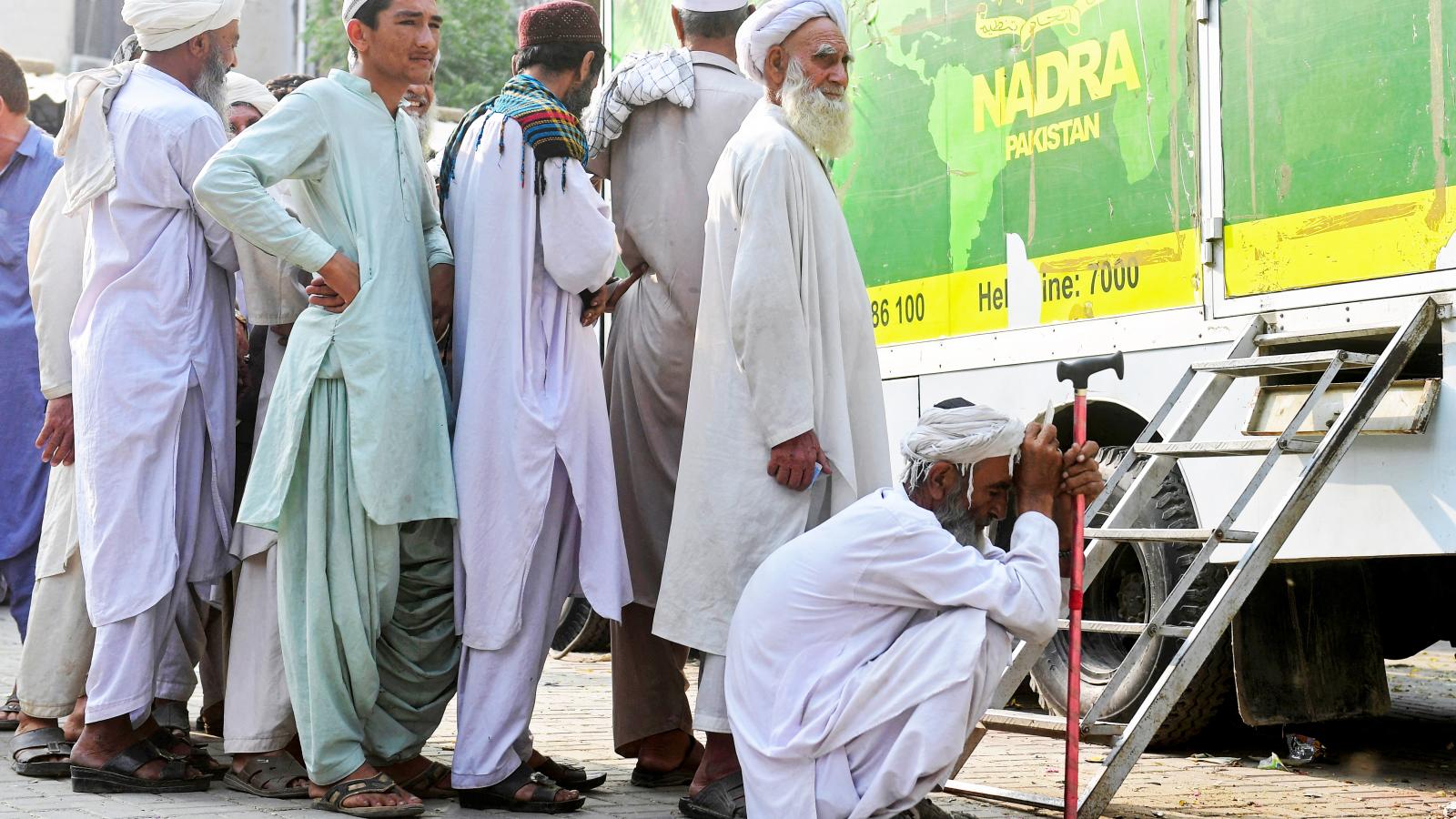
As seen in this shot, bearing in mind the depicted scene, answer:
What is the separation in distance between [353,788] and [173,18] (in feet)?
7.09

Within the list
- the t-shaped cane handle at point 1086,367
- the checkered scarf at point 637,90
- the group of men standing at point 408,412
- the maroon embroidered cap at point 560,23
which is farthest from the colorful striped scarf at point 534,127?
the t-shaped cane handle at point 1086,367

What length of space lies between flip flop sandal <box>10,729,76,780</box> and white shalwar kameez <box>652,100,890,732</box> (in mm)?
1670

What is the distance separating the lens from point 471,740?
4031mm

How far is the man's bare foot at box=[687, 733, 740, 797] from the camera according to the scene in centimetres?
403

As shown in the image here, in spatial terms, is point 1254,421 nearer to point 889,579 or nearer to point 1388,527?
point 1388,527

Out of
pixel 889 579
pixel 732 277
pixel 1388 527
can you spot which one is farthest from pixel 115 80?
pixel 1388 527

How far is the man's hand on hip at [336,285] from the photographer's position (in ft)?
13.0

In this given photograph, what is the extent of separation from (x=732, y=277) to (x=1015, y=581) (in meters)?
1.07

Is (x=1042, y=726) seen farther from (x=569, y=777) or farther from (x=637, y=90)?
(x=637, y=90)

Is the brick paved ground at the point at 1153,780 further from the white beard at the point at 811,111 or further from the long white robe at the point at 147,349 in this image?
the white beard at the point at 811,111

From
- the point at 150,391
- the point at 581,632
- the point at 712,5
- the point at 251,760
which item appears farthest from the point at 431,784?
the point at 581,632

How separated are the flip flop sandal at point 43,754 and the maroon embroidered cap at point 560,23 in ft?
7.39

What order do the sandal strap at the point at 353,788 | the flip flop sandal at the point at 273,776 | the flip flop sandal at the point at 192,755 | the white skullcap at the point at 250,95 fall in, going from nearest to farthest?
the sandal strap at the point at 353,788 → the flip flop sandal at the point at 273,776 → the flip flop sandal at the point at 192,755 → the white skullcap at the point at 250,95

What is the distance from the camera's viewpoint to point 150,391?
167 inches
